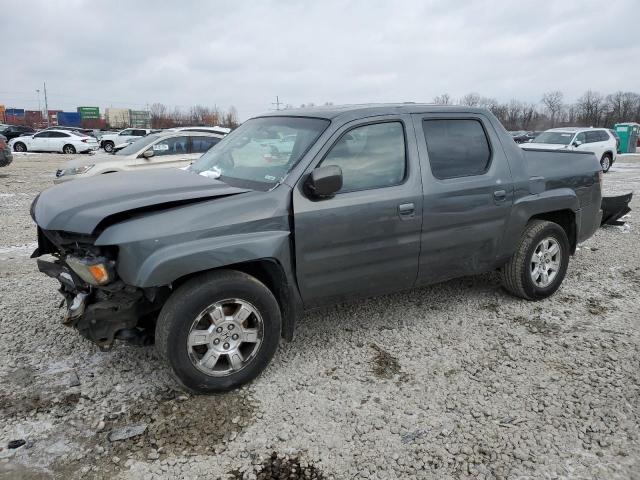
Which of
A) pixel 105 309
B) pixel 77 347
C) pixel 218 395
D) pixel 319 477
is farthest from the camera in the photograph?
pixel 77 347

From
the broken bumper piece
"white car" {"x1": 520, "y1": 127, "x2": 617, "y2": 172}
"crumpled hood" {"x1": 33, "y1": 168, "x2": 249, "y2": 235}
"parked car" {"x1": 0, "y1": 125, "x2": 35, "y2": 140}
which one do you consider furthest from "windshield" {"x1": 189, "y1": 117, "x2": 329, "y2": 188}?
"parked car" {"x1": 0, "y1": 125, "x2": 35, "y2": 140}

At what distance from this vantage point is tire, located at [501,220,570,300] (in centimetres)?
471

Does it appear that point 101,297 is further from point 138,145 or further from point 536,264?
point 138,145

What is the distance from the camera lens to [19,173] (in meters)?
16.2

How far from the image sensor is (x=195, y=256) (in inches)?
118

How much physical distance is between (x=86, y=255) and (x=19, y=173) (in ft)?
51.6

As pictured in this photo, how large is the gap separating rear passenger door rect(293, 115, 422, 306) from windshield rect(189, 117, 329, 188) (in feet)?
0.70

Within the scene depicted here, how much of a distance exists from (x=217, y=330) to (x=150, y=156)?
8.14m

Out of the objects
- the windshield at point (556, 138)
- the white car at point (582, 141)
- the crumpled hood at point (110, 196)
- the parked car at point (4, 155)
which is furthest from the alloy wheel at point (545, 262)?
the windshield at point (556, 138)

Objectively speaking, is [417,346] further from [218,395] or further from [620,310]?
[620,310]

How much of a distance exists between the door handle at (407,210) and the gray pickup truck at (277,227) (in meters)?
0.02

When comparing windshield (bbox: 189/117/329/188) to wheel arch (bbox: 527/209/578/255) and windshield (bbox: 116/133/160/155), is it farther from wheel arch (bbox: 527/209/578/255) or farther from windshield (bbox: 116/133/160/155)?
windshield (bbox: 116/133/160/155)

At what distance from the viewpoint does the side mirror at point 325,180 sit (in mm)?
3277

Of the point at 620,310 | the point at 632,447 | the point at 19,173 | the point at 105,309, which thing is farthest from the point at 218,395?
the point at 19,173
